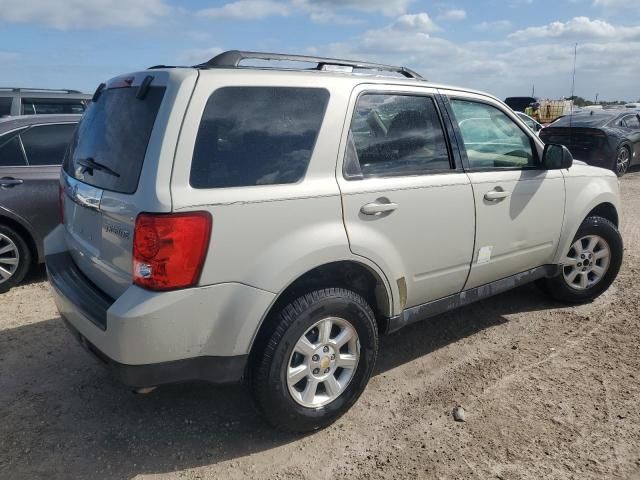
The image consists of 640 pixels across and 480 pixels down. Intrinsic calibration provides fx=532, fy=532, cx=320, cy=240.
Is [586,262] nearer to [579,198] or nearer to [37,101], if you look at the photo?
[579,198]

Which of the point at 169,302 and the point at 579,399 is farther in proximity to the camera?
the point at 579,399

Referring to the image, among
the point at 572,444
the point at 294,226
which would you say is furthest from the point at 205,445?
the point at 572,444

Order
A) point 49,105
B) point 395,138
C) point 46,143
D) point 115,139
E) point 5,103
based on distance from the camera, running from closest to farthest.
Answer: point 115,139 → point 395,138 → point 46,143 → point 5,103 → point 49,105

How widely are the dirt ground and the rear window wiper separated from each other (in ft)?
4.67

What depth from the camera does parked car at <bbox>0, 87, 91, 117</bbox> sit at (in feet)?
25.7

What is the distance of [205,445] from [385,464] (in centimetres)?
96

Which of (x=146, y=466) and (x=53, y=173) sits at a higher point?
(x=53, y=173)

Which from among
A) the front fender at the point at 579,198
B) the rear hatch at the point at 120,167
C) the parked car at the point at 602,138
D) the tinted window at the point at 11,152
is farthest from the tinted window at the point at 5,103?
the parked car at the point at 602,138

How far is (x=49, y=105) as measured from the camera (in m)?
7.96

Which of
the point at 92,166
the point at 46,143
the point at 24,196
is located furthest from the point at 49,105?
the point at 92,166

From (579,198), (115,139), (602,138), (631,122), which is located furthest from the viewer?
(631,122)

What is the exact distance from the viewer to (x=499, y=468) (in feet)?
8.68

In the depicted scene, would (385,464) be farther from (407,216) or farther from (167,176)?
(167,176)

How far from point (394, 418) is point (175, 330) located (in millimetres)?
1427
